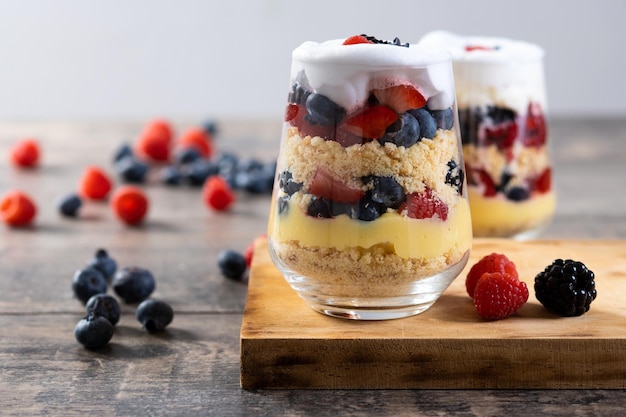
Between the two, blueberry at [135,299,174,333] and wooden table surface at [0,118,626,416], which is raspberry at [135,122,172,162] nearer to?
wooden table surface at [0,118,626,416]

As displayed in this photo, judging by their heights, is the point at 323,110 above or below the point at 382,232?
above

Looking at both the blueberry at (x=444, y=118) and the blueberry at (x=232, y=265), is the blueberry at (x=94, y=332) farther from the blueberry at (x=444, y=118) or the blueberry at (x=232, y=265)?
the blueberry at (x=444, y=118)

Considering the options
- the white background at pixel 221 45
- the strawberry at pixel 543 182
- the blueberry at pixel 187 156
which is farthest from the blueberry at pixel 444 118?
the white background at pixel 221 45

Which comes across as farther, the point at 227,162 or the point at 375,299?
the point at 227,162

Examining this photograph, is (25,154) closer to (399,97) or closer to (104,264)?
(104,264)

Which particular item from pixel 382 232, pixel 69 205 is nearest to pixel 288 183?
pixel 382 232
